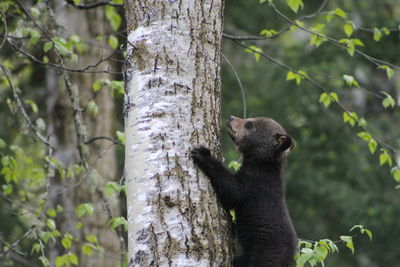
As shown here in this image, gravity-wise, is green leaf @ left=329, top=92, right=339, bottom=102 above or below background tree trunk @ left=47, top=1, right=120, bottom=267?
below

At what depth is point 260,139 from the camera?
6.46 m

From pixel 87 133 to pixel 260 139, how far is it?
321 centimetres

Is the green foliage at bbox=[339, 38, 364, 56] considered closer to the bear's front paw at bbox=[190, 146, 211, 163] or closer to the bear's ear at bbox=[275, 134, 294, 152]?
the bear's ear at bbox=[275, 134, 294, 152]

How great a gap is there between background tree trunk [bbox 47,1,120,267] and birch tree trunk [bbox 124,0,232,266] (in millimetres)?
4578

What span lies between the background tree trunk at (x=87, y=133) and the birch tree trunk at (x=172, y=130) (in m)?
4.58

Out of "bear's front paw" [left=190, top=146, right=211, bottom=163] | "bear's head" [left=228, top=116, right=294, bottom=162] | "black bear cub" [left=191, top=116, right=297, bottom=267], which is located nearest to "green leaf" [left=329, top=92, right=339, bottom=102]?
"bear's head" [left=228, top=116, right=294, bottom=162]

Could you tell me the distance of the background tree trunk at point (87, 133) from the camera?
9.01 m

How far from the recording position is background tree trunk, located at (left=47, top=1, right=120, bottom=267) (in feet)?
29.6

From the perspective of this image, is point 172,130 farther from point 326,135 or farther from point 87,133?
point 326,135

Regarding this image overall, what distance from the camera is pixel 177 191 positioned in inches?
159

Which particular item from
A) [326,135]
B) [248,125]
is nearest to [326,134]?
[326,135]

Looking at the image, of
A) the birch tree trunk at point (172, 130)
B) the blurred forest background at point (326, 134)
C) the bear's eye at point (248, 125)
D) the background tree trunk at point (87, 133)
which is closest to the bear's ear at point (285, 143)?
the bear's eye at point (248, 125)

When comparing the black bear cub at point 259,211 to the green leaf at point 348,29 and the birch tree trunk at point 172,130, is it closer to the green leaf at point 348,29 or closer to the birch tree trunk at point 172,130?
the birch tree trunk at point 172,130

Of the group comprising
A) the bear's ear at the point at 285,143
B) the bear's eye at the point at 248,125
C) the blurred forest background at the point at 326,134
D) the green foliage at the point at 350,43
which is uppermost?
the blurred forest background at the point at 326,134
